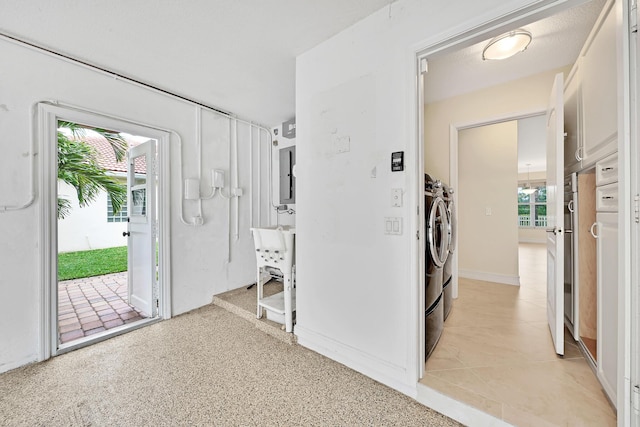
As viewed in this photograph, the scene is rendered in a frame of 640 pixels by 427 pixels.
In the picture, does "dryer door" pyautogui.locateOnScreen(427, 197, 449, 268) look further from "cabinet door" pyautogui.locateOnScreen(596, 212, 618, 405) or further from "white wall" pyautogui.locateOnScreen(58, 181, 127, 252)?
"white wall" pyautogui.locateOnScreen(58, 181, 127, 252)

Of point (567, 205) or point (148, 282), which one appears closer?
point (567, 205)

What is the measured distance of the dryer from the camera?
65.5 inches

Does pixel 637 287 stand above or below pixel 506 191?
below

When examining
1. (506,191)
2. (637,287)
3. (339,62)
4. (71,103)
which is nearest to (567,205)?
(637,287)

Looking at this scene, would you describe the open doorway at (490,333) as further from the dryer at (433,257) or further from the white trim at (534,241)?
the white trim at (534,241)

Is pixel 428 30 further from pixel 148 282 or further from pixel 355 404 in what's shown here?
pixel 148 282

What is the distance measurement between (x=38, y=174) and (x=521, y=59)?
4.09 metres

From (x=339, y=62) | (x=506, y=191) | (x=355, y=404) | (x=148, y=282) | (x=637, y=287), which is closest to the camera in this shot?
(x=637, y=287)

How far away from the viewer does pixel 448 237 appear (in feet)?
7.10

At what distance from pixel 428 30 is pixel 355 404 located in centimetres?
217

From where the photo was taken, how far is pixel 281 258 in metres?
2.20

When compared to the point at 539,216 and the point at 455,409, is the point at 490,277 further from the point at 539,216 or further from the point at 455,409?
the point at 539,216

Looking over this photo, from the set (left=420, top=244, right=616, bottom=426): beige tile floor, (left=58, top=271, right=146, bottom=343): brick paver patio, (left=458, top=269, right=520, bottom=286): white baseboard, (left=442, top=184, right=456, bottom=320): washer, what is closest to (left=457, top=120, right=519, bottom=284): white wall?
(left=458, top=269, right=520, bottom=286): white baseboard

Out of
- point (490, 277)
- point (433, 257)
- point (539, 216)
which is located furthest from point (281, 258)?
point (539, 216)
